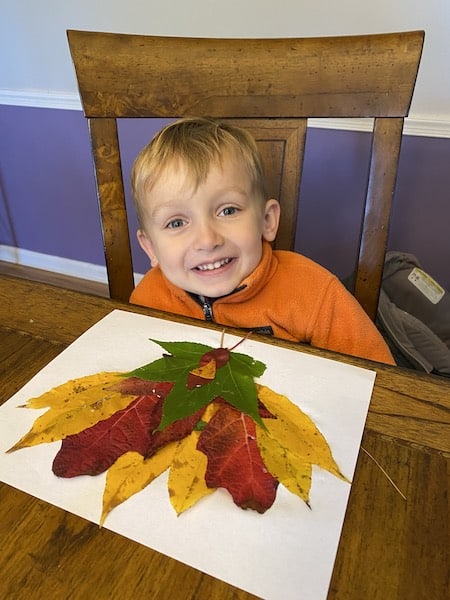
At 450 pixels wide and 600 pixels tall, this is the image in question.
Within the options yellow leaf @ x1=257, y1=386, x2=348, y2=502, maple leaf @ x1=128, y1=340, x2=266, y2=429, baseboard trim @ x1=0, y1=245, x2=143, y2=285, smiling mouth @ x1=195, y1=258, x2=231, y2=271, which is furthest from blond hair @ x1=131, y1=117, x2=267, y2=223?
baseboard trim @ x1=0, y1=245, x2=143, y2=285

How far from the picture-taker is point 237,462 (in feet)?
1.34

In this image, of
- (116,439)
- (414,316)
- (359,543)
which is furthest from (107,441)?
(414,316)

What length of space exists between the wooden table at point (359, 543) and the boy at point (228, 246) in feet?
0.87

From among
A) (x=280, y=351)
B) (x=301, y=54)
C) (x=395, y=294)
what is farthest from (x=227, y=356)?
(x=395, y=294)

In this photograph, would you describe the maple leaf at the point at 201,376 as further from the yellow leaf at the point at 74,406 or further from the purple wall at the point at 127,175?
the purple wall at the point at 127,175

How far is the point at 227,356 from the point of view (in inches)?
21.2

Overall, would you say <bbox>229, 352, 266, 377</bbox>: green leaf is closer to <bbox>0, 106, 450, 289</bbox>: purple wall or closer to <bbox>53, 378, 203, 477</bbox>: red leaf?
<bbox>53, 378, 203, 477</bbox>: red leaf

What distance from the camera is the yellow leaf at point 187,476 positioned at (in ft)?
1.27

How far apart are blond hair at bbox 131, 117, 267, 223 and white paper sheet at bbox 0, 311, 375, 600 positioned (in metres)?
0.30

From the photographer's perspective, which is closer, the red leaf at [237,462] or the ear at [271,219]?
the red leaf at [237,462]

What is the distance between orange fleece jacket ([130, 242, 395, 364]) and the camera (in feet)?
2.42

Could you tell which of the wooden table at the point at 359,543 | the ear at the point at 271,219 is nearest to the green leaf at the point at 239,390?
the wooden table at the point at 359,543

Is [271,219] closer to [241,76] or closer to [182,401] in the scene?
[241,76]

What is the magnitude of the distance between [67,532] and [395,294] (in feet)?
3.07
